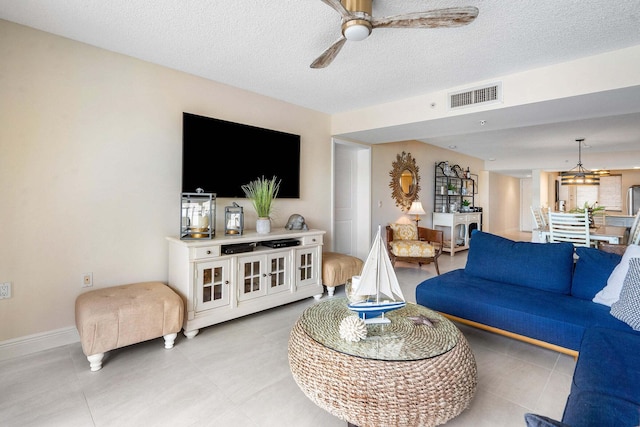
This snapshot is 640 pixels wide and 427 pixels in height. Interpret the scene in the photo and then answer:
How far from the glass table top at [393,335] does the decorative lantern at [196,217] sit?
4.44 feet

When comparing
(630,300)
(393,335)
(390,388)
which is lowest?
(390,388)

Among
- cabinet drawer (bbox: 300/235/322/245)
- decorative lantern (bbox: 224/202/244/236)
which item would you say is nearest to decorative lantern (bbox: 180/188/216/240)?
decorative lantern (bbox: 224/202/244/236)

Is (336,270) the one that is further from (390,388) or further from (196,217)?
(390,388)

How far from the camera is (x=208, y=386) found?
1.87 metres

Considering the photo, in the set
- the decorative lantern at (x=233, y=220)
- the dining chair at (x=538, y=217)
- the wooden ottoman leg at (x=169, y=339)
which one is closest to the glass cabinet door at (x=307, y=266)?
the decorative lantern at (x=233, y=220)

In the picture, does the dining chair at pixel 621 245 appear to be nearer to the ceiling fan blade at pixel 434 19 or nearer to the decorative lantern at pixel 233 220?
the ceiling fan blade at pixel 434 19

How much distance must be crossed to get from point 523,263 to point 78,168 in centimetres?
383

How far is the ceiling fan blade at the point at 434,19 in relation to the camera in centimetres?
158

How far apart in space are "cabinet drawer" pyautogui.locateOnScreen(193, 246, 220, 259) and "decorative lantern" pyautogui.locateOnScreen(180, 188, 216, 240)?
0.13 metres

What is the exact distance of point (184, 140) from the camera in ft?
9.61

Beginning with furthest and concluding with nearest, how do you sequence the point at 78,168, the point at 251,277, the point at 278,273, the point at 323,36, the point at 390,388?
the point at 278,273, the point at 251,277, the point at 78,168, the point at 323,36, the point at 390,388

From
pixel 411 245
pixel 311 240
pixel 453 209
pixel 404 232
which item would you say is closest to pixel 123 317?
pixel 311 240

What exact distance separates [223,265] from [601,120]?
17.2 ft

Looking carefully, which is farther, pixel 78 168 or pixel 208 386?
pixel 78 168
